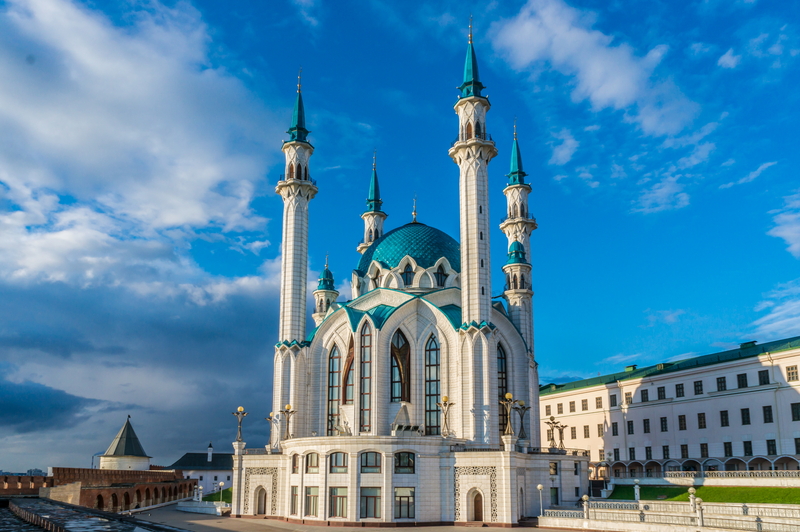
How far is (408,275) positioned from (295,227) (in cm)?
1014

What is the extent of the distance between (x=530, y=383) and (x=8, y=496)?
4052 centimetres

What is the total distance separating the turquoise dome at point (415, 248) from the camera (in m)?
58.1

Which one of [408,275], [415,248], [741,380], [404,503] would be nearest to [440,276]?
[408,275]

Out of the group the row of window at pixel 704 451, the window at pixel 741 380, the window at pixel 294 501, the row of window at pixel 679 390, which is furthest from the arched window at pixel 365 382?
the window at pixel 741 380

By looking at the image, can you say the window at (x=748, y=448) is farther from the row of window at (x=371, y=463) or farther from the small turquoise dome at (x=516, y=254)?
the row of window at (x=371, y=463)

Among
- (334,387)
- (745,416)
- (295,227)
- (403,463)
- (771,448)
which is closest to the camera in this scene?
(403,463)

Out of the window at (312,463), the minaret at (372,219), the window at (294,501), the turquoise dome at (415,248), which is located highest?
the minaret at (372,219)

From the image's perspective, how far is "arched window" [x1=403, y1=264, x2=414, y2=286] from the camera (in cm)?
5747

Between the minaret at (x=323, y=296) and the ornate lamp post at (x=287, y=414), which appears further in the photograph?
the minaret at (x=323, y=296)

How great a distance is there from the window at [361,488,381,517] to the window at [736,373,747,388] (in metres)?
29.6

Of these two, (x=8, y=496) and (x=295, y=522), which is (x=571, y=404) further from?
(x=8, y=496)

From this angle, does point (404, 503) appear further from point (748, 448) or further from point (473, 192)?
point (748, 448)

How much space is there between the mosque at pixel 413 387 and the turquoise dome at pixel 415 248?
13cm

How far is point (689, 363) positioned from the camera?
194ft
